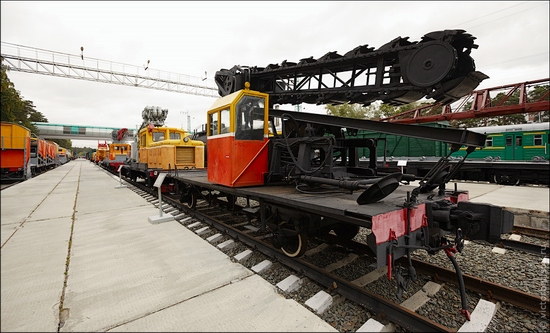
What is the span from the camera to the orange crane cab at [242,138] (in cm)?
500

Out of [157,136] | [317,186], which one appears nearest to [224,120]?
[317,186]

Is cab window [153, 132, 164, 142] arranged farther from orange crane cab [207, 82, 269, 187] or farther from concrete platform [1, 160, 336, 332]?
orange crane cab [207, 82, 269, 187]

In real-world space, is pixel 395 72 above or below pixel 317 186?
above

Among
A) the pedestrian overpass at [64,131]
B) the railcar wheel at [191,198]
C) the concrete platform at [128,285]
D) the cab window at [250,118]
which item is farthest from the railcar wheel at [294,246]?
the pedestrian overpass at [64,131]

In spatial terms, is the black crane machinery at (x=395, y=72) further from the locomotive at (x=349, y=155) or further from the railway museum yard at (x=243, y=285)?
the railway museum yard at (x=243, y=285)

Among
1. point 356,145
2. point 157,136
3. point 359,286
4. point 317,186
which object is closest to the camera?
point 359,286

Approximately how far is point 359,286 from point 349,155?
Answer: 266 centimetres

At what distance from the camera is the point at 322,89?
4.39 m

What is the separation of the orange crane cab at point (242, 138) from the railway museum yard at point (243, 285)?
1262mm

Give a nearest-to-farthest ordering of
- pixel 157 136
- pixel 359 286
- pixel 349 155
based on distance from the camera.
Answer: pixel 359 286 < pixel 349 155 < pixel 157 136

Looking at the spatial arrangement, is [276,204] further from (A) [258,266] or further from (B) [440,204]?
(B) [440,204]

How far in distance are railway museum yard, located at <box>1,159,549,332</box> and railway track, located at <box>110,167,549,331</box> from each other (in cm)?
1

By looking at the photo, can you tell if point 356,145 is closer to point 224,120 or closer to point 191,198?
point 224,120

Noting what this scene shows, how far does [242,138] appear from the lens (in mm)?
5105
